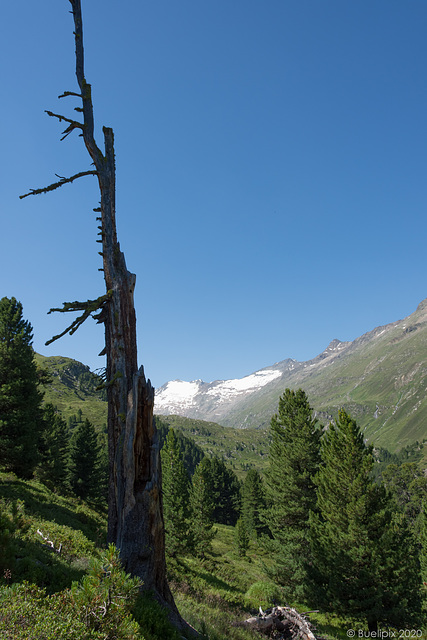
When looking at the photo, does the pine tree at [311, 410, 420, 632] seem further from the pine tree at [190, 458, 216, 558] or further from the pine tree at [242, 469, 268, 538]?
the pine tree at [242, 469, 268, 538]

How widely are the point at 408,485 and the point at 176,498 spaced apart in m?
106

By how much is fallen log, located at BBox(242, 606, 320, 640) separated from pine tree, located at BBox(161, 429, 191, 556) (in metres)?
21.2

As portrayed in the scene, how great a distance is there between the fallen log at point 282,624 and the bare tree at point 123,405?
5.67 meters

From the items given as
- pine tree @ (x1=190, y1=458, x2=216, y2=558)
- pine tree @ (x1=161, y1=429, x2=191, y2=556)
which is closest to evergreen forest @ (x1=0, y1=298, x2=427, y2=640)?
pine tree @ (x1=161, y1=429, x2=191, y2=556)

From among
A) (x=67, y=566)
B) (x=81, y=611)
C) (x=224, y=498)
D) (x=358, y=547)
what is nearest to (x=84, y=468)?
(x=358, y=547)

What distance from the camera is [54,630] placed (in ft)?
12.1

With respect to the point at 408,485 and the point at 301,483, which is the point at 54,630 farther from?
the point at 408,485

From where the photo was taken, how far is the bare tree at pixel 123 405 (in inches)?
266

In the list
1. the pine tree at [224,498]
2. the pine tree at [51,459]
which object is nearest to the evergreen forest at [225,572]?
the pine tree at [51,459]

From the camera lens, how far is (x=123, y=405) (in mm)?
7531

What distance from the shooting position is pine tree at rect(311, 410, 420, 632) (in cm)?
1477

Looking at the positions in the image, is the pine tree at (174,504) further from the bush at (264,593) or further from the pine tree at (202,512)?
the bush at (264,593)

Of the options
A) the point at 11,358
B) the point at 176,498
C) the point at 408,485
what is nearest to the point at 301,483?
the point at 176,498

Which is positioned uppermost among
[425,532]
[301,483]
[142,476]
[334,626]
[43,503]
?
[142,476]
